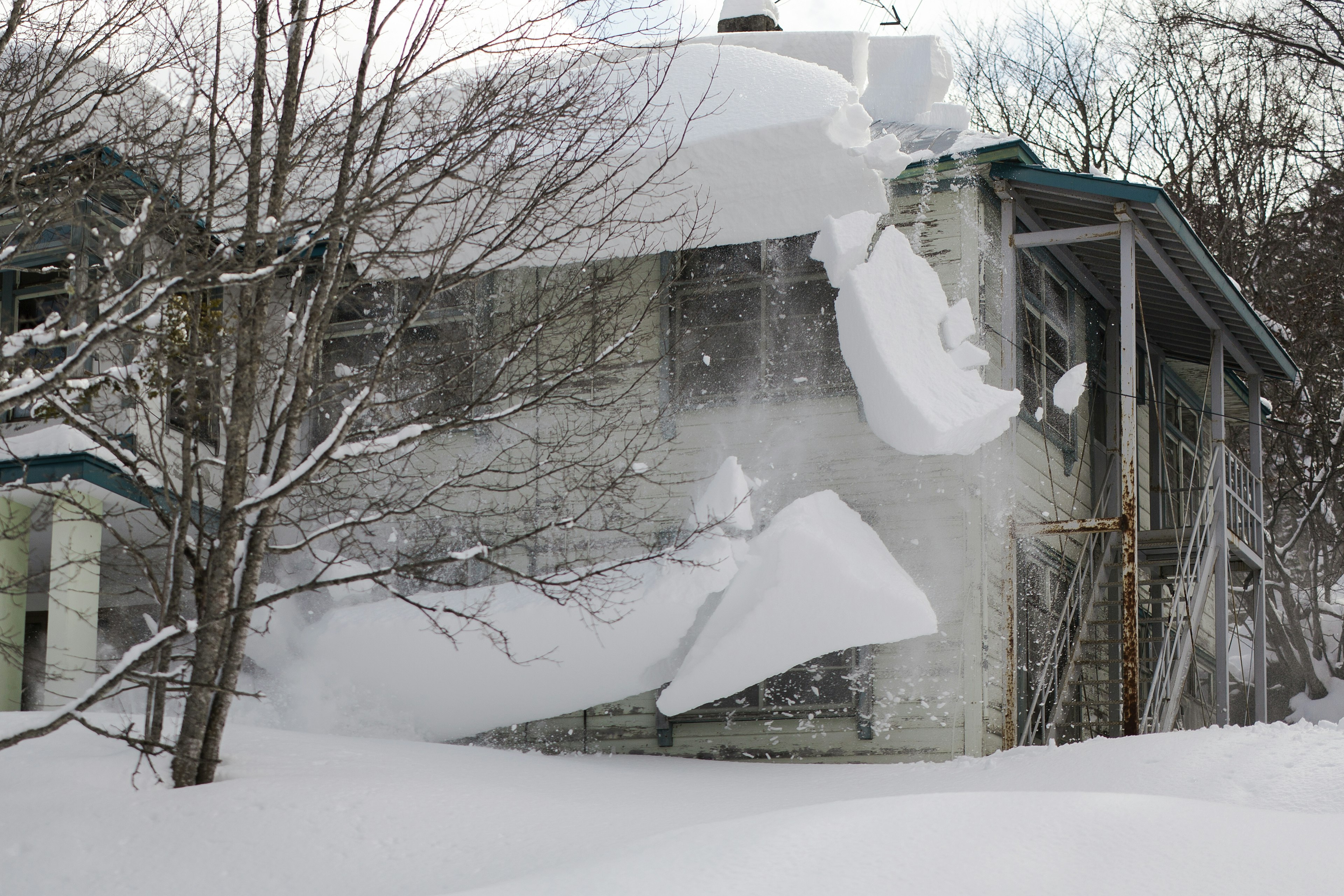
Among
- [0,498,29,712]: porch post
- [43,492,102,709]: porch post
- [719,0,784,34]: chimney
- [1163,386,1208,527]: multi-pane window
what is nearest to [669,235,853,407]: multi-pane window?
[719,0,784,34]: chimney

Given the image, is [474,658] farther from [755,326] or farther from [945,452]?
[945,452]

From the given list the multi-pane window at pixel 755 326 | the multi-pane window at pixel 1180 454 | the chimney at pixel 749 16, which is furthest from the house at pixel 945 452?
the multi-pane window at pixel 1180 454

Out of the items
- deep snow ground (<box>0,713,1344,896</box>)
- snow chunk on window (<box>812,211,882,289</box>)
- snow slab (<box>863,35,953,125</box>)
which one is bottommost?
deep snow ground (<box>0,713,1344,896</box>)

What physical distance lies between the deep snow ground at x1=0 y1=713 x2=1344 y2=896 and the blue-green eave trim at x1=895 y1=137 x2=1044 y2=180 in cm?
488

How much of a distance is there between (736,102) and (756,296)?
5.50ft

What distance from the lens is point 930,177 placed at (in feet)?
38.9

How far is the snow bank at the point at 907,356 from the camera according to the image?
36.5 feet

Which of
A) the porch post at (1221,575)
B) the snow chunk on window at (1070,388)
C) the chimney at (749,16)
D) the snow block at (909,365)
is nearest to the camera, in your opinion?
the snow block at (909,365)

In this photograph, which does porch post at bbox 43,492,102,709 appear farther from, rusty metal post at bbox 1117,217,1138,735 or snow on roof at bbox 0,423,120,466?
rusty metal post at bbox 1117,217,1138,735

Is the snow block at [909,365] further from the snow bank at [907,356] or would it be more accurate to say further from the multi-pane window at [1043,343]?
the multi-pane window at [1043,343]

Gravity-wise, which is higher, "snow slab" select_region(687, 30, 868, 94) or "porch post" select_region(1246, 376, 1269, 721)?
"snow slab" select_region(687, 30, 868, 94)

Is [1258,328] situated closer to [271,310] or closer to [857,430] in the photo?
[857,430]

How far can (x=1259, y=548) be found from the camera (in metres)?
15.6

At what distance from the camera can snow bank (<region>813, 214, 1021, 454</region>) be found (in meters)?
11.1
